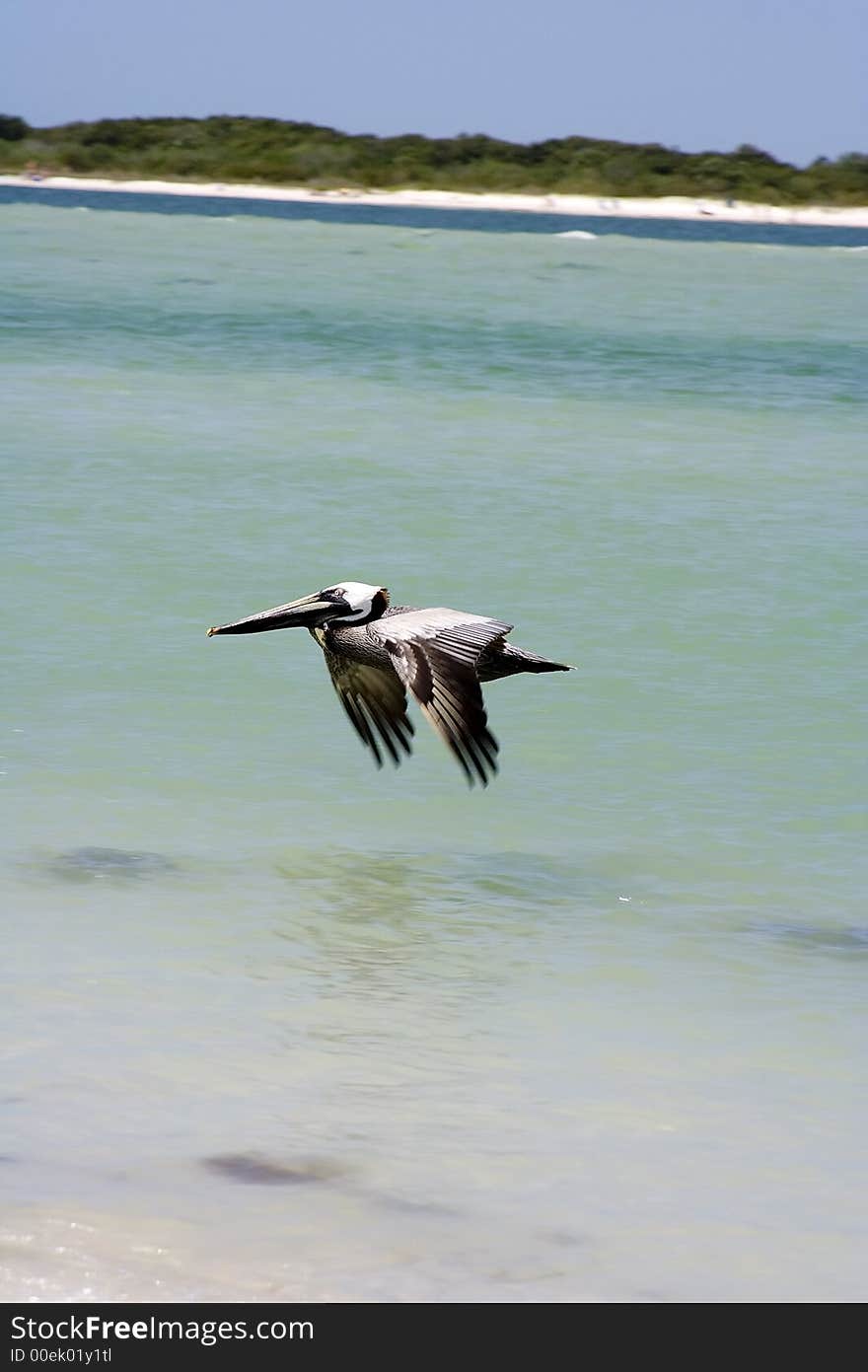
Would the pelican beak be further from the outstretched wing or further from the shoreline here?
the shoreline

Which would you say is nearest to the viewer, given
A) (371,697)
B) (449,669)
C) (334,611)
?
(449,669)

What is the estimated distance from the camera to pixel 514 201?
86.9 m

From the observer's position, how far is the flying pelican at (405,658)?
17.1ft

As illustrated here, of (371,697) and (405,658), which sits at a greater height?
(405,658)

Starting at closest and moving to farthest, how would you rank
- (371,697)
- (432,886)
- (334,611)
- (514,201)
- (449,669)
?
1. (449,669)
2. (334,611)
3. (371,697)
4. (432,886)
5. (514,201)

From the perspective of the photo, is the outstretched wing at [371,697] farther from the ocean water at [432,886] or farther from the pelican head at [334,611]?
the ocean water at [432,886]

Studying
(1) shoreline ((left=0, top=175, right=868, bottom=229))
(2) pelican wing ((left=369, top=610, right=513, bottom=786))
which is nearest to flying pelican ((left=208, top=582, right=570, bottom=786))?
(2) pelican wing ((left=369, top=610, right=513, bottom=786))

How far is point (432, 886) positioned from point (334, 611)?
162cm

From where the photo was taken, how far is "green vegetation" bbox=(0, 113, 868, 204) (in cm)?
8725

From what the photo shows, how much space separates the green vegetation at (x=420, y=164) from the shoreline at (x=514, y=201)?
2.55 ft

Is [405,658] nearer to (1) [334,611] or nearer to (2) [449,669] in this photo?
(2) [449,669]

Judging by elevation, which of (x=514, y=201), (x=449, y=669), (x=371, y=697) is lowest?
(x=371, y=697)

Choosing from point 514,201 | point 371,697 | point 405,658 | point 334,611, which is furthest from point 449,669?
point 514,201

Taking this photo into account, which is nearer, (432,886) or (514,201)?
(432,886)
